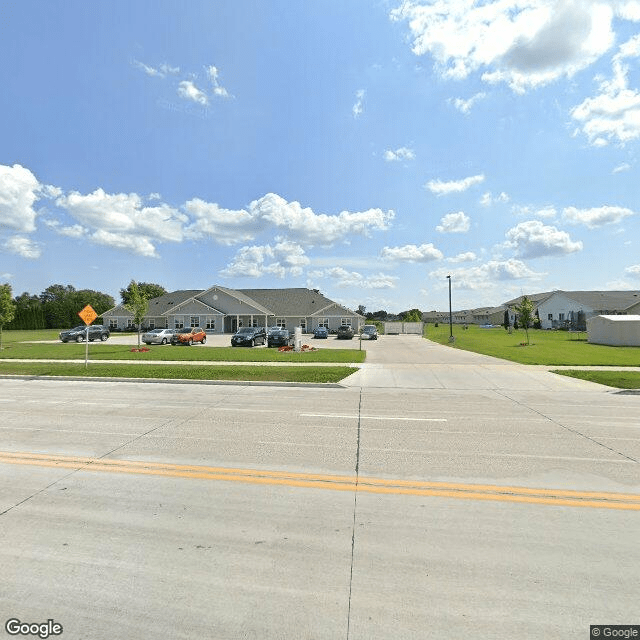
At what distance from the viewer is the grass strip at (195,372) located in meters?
15.2

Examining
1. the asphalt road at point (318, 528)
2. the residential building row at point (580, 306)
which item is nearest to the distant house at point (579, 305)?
the residential building row at point (580, 306)

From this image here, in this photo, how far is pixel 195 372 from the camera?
54.0 ft

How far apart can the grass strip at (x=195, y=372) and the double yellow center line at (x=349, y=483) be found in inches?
343

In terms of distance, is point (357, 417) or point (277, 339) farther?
point (277, 339)

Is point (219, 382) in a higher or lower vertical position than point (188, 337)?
lower

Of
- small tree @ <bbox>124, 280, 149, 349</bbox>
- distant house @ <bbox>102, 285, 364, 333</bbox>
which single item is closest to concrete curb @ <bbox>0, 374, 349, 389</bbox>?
small tree @ <bbox>124, 280, 149, 349</bbox>

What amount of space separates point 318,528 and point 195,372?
1336cm

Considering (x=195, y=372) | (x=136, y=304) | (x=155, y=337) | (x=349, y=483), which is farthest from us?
(x=155, y=337)

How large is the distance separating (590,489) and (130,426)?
7965mm

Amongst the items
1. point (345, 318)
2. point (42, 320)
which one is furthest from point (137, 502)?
point (42, 320)

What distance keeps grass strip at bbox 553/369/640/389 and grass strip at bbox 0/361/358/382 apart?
8944 millimetres

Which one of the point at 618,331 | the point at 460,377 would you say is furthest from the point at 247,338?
the point at 618,331

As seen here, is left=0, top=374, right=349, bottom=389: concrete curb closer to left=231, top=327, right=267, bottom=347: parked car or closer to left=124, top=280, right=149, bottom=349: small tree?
left=124, top=280, right=149, bottom=349: small tree

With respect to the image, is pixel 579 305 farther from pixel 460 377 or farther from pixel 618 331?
pixel 460 377
